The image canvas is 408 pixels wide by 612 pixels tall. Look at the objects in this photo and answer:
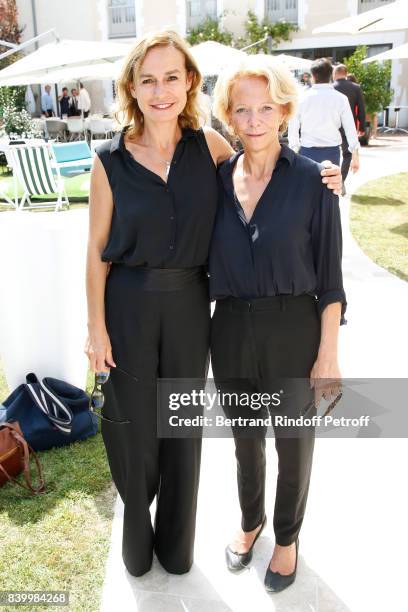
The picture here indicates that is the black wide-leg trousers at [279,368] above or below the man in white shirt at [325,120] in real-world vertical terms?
below

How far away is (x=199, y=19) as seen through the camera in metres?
22.5

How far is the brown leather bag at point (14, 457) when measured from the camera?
2795 millimetres

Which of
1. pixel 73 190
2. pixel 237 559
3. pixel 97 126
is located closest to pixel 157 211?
pixel 237 559

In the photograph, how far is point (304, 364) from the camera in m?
2.02

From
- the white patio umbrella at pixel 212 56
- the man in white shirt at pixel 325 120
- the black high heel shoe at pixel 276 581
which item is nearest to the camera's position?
the black high heel shoe at pixel 276 581

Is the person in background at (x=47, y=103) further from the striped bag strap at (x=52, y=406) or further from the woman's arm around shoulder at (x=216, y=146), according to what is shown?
the woman's arm around shoulder at (x=216, y=146)

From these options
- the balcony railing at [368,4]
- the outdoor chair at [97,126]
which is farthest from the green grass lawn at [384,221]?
the balcony railing at [368,4]

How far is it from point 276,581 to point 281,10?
76.3ft

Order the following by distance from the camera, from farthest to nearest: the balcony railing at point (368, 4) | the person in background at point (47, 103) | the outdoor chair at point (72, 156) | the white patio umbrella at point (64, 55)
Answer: the balcony railing at point (368, 4), the person in background at point (47, 103), the white patio umbrella at point (64, 55), the outdoor chair at point (72, 156)

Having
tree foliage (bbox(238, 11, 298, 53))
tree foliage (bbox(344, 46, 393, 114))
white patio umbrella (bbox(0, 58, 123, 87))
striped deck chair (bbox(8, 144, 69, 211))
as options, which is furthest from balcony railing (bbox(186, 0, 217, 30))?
striped deck chair (bbox(8, 144, 69, 211))

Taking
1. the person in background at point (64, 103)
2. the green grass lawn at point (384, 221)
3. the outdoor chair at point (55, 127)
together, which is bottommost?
the green grass lawn at point (384, 221)

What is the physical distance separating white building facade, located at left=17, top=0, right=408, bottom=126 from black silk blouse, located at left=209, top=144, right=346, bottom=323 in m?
21.2

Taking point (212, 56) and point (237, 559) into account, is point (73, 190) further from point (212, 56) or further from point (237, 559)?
point (237, 559)

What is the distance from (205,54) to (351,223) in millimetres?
6076
